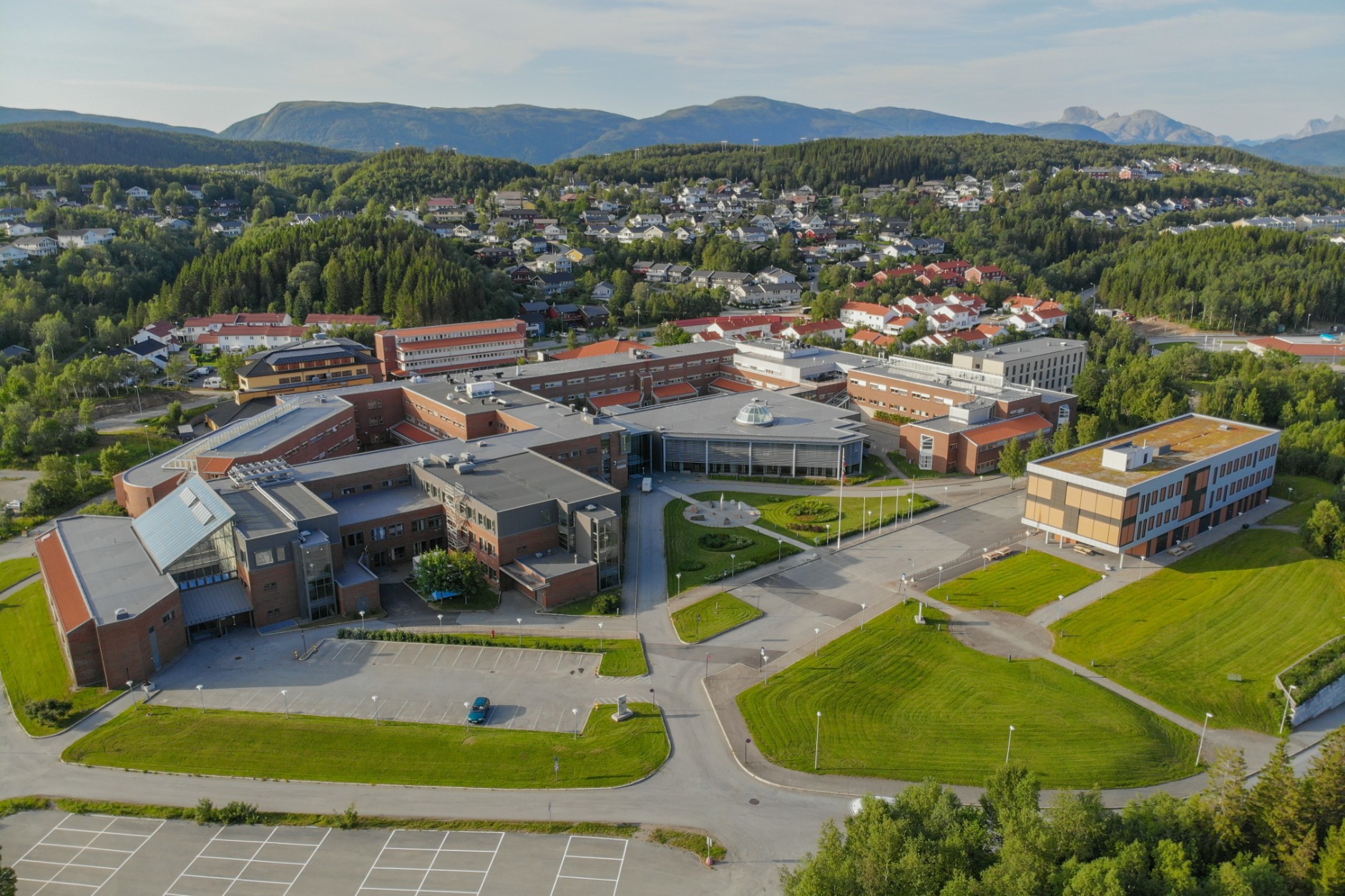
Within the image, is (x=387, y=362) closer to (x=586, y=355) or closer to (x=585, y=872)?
(x=586, y=355)

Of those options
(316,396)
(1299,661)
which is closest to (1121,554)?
(1299,661)

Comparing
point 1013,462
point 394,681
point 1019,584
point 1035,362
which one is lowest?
point 394,681

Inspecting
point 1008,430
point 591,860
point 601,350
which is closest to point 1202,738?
point 591,860

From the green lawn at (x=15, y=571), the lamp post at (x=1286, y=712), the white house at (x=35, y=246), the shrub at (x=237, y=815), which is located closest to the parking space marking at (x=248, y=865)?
the shrub at (x=237, y=815)

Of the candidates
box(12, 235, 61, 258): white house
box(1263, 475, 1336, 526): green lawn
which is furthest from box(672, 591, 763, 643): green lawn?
box(12, 235, 61, 258): white house

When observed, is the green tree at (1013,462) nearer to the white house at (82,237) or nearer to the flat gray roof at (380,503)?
the flat gray roof at (380,503)

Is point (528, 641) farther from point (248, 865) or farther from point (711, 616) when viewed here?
point (248, 865)
